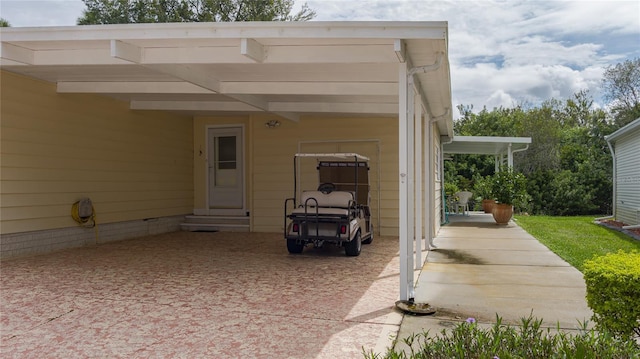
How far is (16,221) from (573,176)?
18.4 metres

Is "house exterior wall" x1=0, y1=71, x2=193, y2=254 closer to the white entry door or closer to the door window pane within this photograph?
the white entry door

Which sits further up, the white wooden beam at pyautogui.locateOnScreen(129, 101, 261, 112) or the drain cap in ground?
the white wooden beam at pyautogui.locateOnScreen(129, 101, 261, 112)

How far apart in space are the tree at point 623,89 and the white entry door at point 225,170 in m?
19.8

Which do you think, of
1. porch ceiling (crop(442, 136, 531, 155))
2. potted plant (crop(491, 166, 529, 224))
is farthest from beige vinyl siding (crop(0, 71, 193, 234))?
potted plant (crop(491, 166, 529, 224))

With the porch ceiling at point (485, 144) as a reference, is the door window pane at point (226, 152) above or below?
below

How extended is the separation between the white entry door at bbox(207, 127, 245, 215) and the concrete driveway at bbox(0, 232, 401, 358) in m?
3.64

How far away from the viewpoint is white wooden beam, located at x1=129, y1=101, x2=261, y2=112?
28.2 feet

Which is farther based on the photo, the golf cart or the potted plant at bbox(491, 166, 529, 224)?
the potted plant at bbox(491, 166, 529, 224)

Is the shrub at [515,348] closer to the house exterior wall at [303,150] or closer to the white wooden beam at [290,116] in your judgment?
the white wooden beam at [290,116]

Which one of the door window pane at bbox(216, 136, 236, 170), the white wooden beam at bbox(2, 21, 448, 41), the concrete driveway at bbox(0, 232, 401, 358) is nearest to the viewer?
the concrete driveway at bbox(0, 232, 401, 358)

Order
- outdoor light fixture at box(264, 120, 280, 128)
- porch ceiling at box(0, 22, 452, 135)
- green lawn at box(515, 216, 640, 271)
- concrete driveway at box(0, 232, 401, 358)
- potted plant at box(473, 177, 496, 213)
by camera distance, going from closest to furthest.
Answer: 1. concrete driveway at box(0, 232, 401, 358)
2. porch ceiling at box(0, 22, 452, 135)
3. green lawn at box(515, 216, 640, 271)
4. outdoor light fixture at box(264, 120, 280, 128)
5. potted plant at box(473, 177, 496, 213)

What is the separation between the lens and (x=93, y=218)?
27.5 feet

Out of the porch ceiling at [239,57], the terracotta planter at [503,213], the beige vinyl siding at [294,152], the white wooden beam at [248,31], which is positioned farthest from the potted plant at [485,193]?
the white wooden beam at [248,31]

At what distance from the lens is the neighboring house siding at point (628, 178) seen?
12094mm
